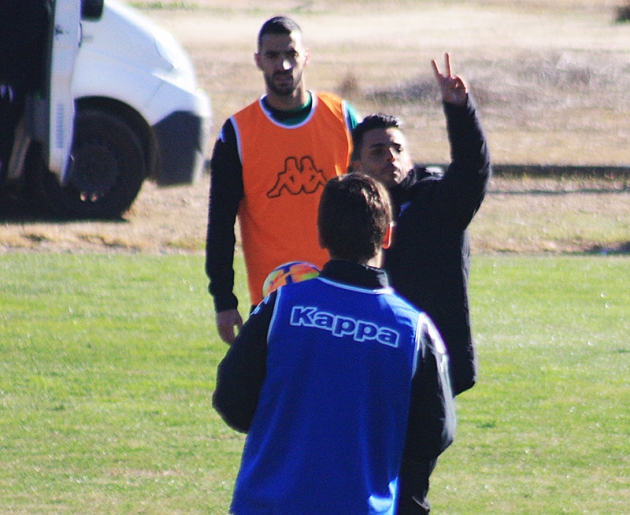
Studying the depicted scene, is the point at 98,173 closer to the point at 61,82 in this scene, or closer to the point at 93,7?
the point at 93,7

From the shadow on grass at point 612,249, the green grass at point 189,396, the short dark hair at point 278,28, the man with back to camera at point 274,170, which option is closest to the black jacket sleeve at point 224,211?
the man with back to camera at point 274,170

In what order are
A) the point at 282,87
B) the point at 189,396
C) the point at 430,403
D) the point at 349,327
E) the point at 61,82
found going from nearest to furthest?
the point at 349,327 → the point at 430,403 → the point at 282,87 → the point at 189,396 → the point at 61,82

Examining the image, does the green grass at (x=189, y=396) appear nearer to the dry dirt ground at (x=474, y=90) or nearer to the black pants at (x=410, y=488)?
the black pants at (x=410, y=488)

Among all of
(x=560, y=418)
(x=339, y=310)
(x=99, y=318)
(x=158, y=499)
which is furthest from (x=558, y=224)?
(x=339, y=310)

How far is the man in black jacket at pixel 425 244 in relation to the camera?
164 inches

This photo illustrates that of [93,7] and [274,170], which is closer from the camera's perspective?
[274,170]

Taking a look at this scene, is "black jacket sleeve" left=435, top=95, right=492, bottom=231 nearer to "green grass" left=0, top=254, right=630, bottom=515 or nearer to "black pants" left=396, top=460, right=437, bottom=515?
"black pants" left=396, top=460, right=437, bottom=515

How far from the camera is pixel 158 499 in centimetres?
540

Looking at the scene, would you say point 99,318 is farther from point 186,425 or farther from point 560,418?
point 560,418

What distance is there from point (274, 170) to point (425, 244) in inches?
31.0

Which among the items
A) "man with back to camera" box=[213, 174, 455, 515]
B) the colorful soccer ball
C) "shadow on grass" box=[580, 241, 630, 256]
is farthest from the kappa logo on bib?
"shadow on grass" box=[580, 241, 630, 256]

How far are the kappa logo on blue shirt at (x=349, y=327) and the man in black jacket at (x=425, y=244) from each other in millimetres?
1185

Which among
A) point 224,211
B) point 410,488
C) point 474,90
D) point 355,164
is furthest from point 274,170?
point 474,90

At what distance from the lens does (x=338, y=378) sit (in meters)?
3.01
